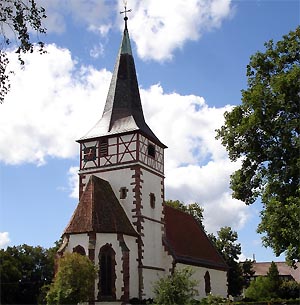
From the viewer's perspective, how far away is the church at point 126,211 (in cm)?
3169

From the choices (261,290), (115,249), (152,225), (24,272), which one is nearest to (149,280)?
Result: (152,225)

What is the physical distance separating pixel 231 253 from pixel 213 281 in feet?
47.5

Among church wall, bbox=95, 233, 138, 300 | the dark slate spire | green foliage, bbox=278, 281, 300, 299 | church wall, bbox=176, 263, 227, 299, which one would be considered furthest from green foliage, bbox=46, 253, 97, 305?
green foliage, bbox=278, 281, 300, 299

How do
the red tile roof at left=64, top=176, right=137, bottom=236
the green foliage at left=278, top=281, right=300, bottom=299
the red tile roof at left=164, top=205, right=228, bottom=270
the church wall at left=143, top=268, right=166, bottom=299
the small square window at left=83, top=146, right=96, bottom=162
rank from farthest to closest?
the green foliage at left=278, top=281, right=300, bottom=299, the red tile roof at left=164, top=205, right=228, bottom=270, the small square window at left=83, top=146, right=96, bottom=162, the church wall at left=143, top=268, right=166, bottom=299, the red tile roof at left=64, top=176, right=137, bottom=236

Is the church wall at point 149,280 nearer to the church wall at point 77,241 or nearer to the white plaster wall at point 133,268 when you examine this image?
the white plaster wall at point 133,268

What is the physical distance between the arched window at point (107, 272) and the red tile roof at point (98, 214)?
128 centimetres

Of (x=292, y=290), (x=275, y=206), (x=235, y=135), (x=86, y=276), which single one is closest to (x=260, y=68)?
(x=235, y=135)

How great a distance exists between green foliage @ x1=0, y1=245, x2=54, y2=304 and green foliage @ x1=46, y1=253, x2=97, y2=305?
13786mm

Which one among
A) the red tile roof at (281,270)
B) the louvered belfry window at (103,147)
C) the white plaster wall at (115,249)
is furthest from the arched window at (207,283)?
the red tile roof at (281,270)

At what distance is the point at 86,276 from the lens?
92.0ft

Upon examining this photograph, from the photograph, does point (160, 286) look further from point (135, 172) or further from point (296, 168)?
point (135, 172)

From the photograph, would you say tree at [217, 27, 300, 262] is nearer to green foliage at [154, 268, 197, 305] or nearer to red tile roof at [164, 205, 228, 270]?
green foliage at [154, 268, 197, 305]

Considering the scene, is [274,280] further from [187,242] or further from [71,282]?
[71,282]

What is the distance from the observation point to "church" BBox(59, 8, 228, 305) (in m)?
31.7
